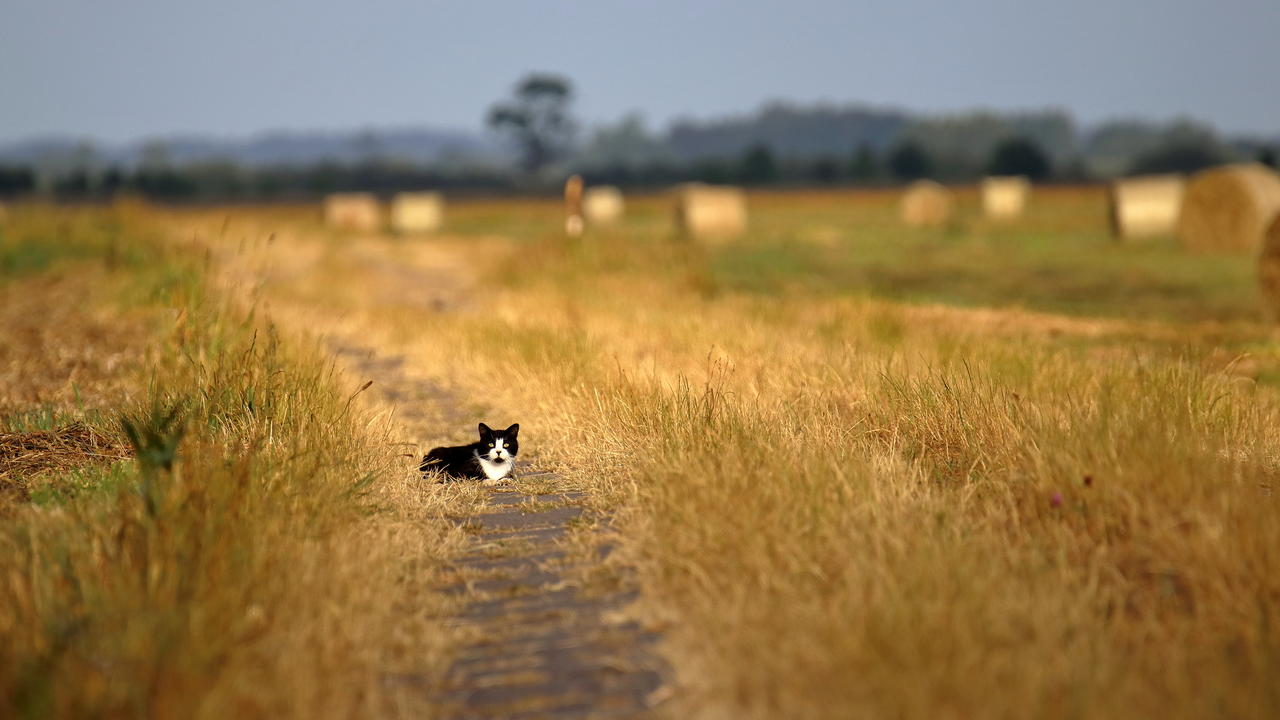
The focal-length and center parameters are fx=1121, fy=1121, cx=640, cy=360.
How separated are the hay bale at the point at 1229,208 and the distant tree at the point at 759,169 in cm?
6158

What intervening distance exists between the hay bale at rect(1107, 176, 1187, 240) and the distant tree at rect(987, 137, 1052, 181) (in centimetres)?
5039

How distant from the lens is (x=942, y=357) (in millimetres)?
8867

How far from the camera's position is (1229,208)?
25344 millimetres

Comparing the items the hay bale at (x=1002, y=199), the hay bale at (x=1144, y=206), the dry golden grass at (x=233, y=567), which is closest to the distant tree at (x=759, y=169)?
the hay bale at (x=1002, y=199)

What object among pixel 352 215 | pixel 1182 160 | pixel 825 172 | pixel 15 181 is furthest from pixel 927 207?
pixel 1182 160

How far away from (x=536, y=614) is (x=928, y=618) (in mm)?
1548

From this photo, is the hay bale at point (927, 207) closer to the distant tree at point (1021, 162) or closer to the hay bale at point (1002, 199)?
the hay bale at point (1002, 199)

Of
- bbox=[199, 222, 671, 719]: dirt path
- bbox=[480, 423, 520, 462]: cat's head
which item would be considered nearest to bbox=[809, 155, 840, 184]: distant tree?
bbox=[480, 423, 520, 462]: cat's head

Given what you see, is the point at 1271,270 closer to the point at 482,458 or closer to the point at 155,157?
the point at 482,458

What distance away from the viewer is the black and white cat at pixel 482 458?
6.52 m

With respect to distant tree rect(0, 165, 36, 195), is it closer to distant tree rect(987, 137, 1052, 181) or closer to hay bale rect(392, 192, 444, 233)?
hay bale rect(392, 192, 444, 233)

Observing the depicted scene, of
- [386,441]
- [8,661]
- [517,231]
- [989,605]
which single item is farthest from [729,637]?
[517,231]

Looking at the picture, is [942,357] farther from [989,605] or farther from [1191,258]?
[1191,258]

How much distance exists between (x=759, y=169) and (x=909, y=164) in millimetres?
12028
